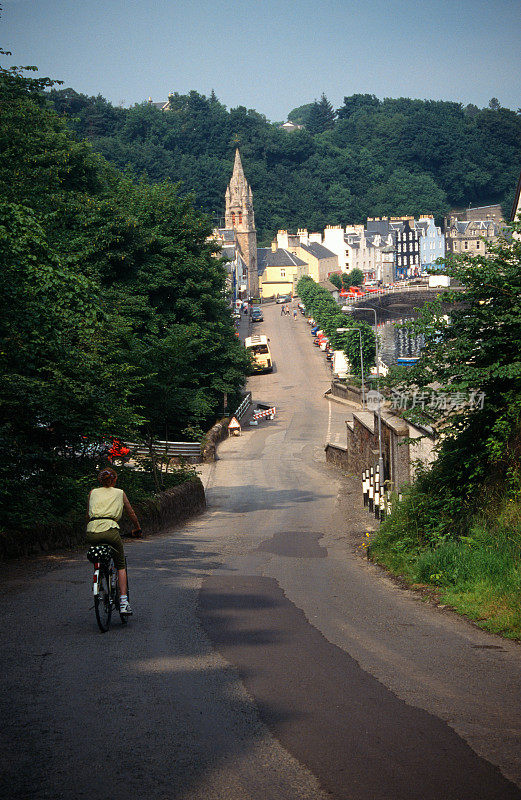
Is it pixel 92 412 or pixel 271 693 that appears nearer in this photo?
pixel 271 693

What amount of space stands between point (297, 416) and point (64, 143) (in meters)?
26.2

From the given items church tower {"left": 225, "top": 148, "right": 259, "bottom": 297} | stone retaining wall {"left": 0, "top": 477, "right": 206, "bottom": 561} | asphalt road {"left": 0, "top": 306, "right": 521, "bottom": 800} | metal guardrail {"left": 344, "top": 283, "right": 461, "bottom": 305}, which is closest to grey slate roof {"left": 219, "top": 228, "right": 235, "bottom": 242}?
church tower {"left": 225, "top": 148, "right": 259, "bottom": 297}

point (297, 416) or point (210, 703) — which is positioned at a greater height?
point (210, 703)

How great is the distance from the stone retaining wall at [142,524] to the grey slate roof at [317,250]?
133288 millimetres

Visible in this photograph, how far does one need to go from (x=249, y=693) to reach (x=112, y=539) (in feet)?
9.78

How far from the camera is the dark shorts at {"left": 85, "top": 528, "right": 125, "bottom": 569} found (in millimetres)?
9039

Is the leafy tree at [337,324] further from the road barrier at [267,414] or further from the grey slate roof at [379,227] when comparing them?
the grey slate roof at [379,227]

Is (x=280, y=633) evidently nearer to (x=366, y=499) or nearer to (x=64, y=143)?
(x=366, y=499)

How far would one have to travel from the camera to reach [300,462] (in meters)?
42.2

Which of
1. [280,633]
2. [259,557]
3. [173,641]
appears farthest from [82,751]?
[259,557]

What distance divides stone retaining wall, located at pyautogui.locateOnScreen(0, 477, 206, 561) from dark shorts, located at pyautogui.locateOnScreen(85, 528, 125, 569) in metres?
4.42

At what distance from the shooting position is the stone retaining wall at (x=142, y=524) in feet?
44.1

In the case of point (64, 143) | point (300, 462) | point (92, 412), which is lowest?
point (300, 462)

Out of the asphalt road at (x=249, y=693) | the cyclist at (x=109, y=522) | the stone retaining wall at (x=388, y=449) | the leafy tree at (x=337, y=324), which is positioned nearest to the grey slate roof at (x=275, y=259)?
the leafy tree at (x=337, y=324)
